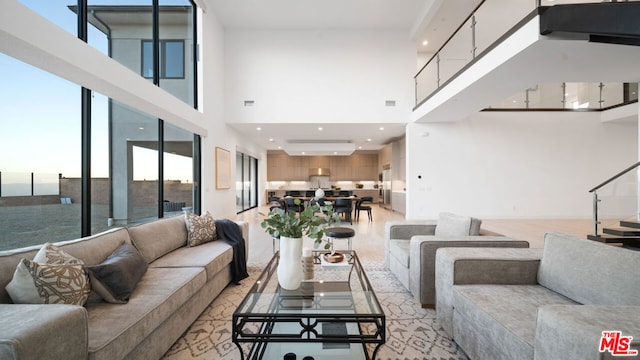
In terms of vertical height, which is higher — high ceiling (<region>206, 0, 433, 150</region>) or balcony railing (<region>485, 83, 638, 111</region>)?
high ceiling (<region>206, 0, 433, 150</region>)

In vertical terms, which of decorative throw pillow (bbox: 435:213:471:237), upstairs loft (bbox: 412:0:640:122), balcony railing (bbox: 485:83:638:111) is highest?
balcony railing (bbox: 485:83:638:111)

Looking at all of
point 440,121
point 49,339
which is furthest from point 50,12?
point 440,121

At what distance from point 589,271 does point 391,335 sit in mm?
1386

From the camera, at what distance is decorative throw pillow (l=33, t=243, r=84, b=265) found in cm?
158

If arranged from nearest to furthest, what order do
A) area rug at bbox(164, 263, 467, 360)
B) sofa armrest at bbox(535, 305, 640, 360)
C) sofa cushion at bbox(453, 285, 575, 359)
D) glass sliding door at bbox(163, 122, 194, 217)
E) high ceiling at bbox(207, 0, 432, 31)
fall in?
sofa armrest at bbox(535, 305, 640, 360)
sofa cushion at bbox(453, 285, 575, 359)
area rug at bbox(164, 263, 467, 360)
glass sliding door at bbox(163, 122, 194, 217)
high ceiling at bbox(207, 0, 432, 31)

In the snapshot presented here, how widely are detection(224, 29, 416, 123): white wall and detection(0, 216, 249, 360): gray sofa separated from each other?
4.56 m

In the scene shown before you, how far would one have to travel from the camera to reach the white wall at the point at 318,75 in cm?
678

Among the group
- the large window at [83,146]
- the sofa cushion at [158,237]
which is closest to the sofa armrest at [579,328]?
the sofa cushion at [158,237]

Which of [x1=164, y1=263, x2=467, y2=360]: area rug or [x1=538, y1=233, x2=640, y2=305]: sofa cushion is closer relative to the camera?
[x1=538, y1=233, x2=640, y2=305]: sofa cushion

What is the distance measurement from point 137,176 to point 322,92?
15.3 ft

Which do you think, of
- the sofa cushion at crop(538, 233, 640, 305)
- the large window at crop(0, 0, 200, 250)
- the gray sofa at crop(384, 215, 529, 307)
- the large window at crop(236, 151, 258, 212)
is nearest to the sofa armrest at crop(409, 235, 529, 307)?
the gray sofa at crop(384, 215, 529, 307)

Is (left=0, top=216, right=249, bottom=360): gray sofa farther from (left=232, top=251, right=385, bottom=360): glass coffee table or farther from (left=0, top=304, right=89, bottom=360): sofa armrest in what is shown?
(left=232, top=251, right=385, bottom=360): glass coffee table

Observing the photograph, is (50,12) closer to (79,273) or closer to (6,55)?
(6,55)

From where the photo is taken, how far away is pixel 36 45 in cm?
218
